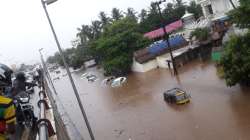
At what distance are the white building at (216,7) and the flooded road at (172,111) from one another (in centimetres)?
529

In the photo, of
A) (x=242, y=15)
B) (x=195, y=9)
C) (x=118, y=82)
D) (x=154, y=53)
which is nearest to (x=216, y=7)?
(x=154, y=53)

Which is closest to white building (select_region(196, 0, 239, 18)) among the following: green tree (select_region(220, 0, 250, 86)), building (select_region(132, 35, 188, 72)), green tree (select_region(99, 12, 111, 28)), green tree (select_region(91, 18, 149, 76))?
building (select_region(132, 35, 188, 72))

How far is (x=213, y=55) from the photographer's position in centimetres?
3444

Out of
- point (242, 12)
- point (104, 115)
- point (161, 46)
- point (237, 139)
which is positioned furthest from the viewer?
point (161, 46)

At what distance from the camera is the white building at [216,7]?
118 feet

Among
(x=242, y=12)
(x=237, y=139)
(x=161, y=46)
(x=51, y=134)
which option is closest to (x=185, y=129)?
(x=237, y=139)

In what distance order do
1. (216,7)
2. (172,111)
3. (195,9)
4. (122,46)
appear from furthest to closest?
(195,9), (122,46), (216,7), (172,111)

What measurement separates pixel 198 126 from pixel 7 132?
1598cm

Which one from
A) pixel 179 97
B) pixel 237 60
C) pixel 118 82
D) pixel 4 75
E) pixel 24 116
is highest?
pixel 4 75

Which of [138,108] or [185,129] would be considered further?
[138,108]

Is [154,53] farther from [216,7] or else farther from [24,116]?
[24,116]

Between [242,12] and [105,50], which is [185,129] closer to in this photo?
[242,12]

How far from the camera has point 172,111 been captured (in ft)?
79.0

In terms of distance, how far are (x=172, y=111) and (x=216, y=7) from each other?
1732cm
